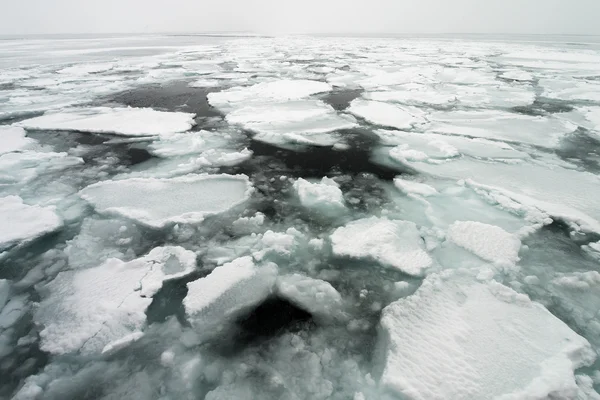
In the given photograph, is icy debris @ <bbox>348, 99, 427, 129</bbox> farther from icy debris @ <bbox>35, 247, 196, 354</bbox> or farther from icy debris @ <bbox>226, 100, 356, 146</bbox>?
icy debris @ <bbox>35, 247, 196, 354</bbox>

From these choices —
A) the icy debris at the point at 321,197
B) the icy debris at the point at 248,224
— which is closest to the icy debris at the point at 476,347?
the icy debris at the point at 321,197

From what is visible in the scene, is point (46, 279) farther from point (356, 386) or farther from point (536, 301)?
point (536, 301)

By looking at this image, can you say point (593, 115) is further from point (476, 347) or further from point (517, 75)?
point (476, 347)

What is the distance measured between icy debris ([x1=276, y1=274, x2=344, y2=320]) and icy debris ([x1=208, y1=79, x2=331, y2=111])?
5309 mm

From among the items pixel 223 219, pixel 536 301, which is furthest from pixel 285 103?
pixel 536 301

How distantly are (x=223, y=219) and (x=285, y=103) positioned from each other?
4.81m

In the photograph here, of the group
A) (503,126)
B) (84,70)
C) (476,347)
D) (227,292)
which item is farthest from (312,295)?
(84,70)

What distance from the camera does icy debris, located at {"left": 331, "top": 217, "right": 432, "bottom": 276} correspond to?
238 centimetres

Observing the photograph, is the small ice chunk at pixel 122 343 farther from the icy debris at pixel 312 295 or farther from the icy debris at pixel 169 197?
the icy debris at pixel 169 197

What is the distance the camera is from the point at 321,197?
10.5ft

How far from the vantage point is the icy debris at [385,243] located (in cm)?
238

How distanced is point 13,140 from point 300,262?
5.03 meters

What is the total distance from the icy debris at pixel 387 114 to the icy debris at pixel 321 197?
273cm

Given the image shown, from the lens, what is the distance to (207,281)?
2207 mm
